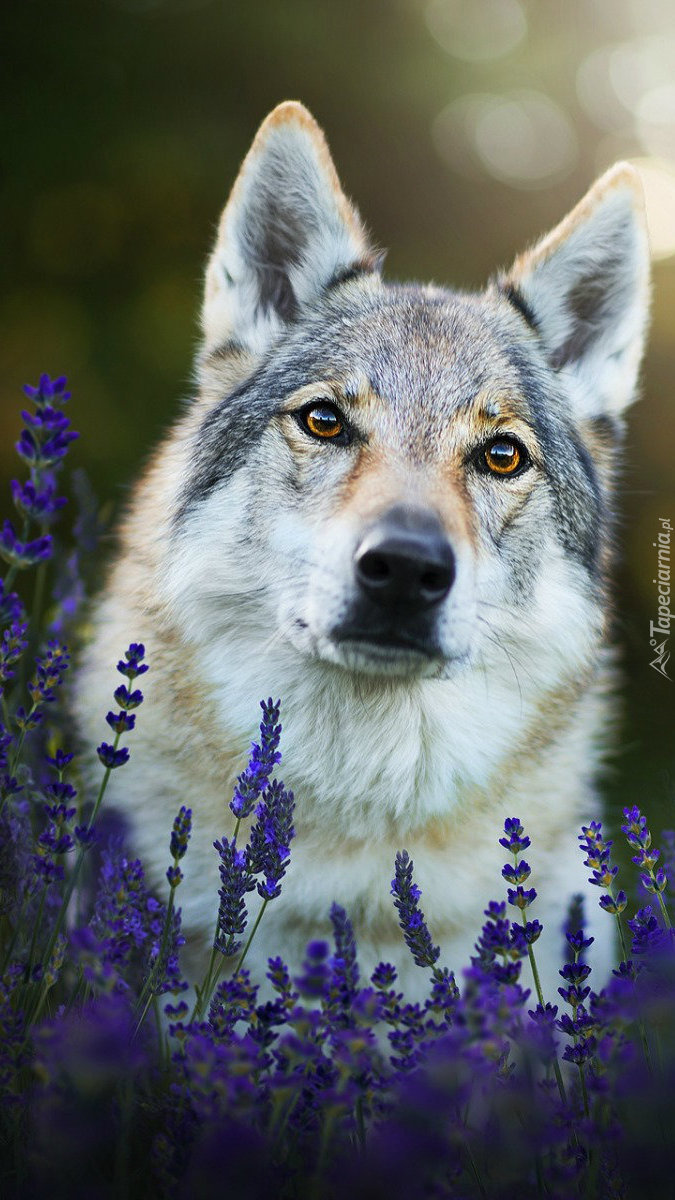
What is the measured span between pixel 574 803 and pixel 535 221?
2028 mm

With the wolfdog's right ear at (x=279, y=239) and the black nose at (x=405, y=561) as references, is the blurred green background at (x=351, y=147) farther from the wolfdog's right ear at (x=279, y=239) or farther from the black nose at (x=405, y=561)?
the black nose at (x=405, y=561)

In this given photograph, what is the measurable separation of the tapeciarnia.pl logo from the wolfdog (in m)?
0.50

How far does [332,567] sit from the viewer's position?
81.4 inches

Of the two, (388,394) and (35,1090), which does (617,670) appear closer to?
(388,394)

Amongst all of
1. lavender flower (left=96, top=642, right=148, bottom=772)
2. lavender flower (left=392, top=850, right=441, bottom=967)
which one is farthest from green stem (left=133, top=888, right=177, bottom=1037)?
lavender flower (left=392, top=850, right=441, bottom=967)

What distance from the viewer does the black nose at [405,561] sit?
193 cm

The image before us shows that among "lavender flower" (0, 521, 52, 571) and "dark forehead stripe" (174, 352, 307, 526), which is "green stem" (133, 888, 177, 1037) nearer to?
"lavender flower" (0, 521, 52, 571)

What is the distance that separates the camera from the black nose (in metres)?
1.93

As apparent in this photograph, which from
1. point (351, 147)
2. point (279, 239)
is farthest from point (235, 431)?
point (351, 147)

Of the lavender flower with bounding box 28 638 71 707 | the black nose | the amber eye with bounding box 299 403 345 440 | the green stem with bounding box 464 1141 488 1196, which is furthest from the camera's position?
the amber eye with bounding box 299 403 345 440

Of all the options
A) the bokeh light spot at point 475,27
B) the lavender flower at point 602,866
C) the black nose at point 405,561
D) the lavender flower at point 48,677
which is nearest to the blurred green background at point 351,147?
the bokeh light spot at point 475,27

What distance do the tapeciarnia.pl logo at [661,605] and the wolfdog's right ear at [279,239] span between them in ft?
4.28

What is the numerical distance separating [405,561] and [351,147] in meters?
2.52

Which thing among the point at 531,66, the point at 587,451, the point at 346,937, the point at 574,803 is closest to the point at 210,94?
the point at 531,66
